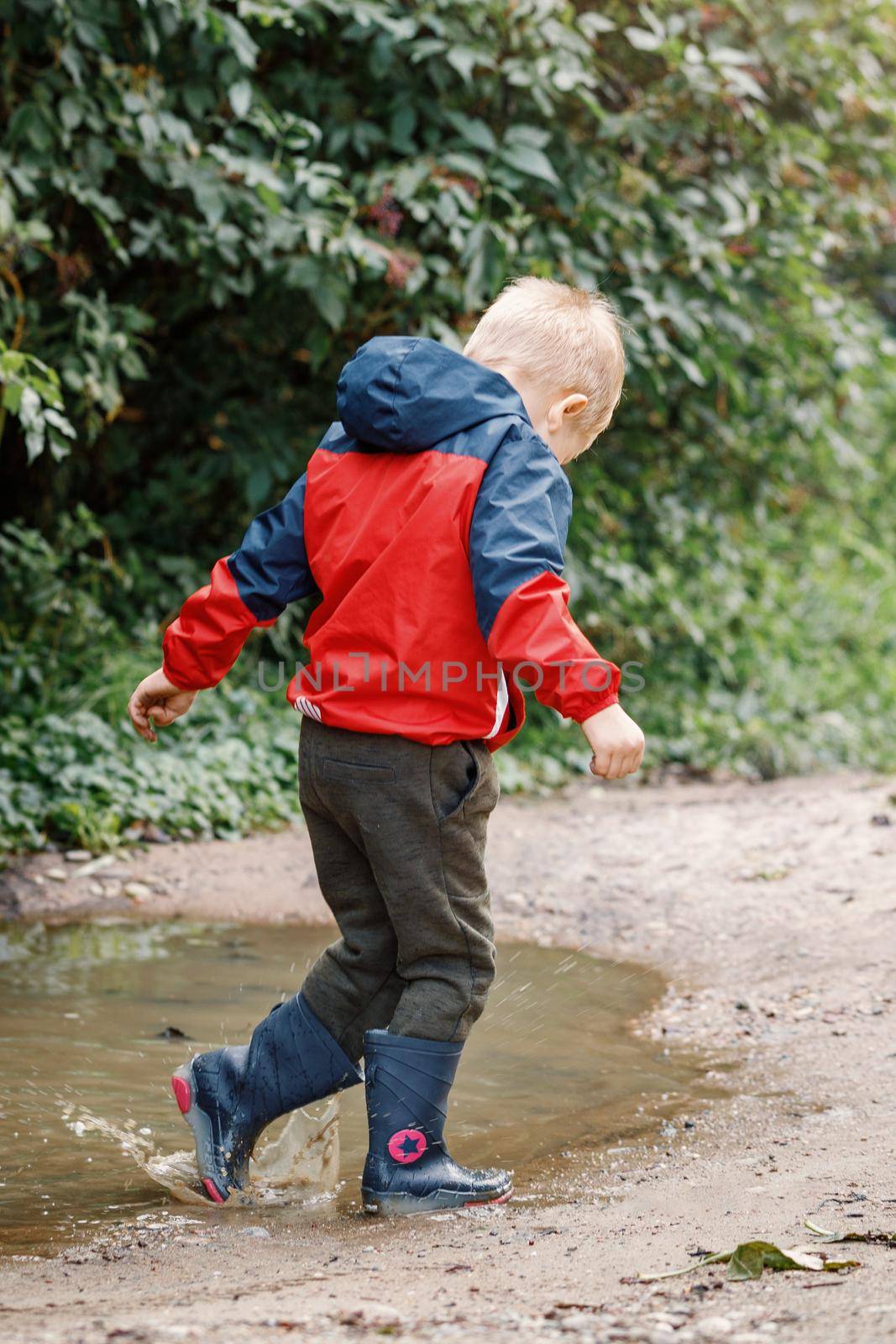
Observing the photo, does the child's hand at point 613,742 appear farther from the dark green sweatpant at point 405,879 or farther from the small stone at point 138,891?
the small stone at point 138,891

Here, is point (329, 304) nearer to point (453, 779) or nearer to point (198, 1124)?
point (453, 779)

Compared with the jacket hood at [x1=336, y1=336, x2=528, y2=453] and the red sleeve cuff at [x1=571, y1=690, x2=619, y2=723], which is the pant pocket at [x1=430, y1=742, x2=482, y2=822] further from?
the jacket hood at [x1=336, y1=336, x2=528, y2=453]

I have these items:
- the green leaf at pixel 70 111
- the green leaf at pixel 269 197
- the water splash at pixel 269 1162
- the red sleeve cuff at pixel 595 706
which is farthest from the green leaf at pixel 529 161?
the water splash at pixel 269 1162

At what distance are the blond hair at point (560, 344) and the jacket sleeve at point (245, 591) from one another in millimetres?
403

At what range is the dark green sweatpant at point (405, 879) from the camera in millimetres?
2180

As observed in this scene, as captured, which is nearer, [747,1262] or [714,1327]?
[714,1327]

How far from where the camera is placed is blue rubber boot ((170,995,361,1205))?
2318mm

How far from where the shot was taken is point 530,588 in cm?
203

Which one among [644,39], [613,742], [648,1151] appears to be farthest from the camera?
[644,39]

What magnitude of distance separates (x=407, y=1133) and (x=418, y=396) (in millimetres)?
1104

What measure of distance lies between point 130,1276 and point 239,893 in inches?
97.9

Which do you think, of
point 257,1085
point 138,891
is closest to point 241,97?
point 138,891

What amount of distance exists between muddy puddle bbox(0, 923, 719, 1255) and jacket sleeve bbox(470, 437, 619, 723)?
0.82 metres

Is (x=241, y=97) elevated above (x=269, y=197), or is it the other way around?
(x=241, y=97)
